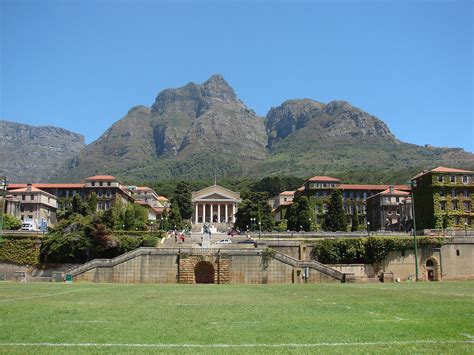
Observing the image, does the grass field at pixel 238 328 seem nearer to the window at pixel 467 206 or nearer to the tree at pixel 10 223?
the tree at pixel 10 223

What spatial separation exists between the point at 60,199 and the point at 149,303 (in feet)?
324

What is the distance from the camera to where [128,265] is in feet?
172

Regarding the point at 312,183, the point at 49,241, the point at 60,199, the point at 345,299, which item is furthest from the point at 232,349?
the point at 60,199

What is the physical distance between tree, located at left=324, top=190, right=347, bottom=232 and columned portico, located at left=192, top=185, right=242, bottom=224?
5600 cm

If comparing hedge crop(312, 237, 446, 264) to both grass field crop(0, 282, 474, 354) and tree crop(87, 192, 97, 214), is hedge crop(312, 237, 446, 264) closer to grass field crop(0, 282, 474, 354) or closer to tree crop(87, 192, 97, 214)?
grass field crop(0, 282, 474, 354)

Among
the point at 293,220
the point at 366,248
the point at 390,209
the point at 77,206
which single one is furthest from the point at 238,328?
the point at 390,209

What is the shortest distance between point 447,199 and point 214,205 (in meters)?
75.9

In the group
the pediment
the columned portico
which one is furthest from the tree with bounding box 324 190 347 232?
the pediment

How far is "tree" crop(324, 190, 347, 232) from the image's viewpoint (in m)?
89.3

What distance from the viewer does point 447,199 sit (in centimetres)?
8225

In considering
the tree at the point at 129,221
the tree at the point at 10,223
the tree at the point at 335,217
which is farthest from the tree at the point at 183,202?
the tree at the point at 10,223

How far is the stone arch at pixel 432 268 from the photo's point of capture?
2306 inches

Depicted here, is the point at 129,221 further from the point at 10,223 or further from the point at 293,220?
the point at 293,220

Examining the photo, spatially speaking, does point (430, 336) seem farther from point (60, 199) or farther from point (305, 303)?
point (60, 199)
